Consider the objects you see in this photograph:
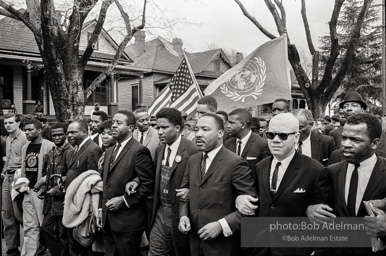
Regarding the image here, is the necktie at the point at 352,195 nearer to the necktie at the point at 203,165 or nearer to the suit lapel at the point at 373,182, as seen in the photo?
the suit lapel at the point at 373,182

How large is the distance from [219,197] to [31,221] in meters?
4.05

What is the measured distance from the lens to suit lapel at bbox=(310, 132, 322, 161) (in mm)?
5730

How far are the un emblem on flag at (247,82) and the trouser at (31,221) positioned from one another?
3.88 meters

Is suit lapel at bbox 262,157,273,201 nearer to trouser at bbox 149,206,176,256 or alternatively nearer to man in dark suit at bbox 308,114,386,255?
man in dark suit at bbox 308,114,386,255

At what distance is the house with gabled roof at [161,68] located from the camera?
33.8 metres

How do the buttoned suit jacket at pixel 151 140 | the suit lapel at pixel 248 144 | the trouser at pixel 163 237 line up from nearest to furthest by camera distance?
the trouser at pixel 163 237 < the suit lapel at pixel 248 144 < the buttoned suit jacket at pixel 151 140

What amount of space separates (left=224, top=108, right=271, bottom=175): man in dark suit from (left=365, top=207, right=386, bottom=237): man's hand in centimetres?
236

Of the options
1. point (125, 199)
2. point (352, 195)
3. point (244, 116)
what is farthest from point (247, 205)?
point (244, 116)

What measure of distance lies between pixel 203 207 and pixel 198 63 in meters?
33.2

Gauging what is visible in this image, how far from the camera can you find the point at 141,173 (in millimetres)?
5328

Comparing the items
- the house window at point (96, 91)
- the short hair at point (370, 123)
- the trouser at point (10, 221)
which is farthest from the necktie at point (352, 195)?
the house window at point (96, 91)

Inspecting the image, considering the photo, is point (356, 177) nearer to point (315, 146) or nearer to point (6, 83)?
point (315, 146)

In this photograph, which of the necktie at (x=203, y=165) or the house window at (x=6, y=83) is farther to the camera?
the house window at (x=6, y=83)

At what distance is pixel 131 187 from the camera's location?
5.25 meters
